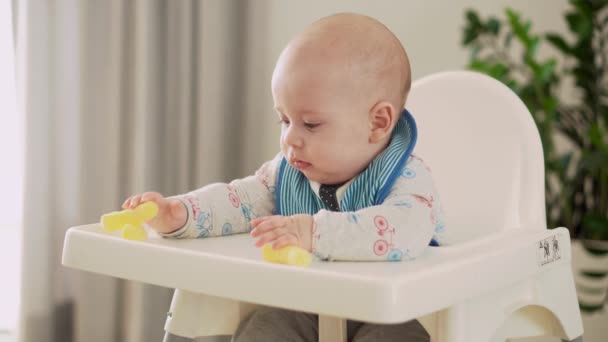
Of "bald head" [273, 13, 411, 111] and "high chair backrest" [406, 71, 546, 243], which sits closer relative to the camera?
"bald head" [273, 13, 411, 111]

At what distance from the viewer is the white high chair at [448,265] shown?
68 cm

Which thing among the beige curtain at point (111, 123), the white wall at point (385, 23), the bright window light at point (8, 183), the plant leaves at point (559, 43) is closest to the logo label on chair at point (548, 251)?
the plant leaves at point (559, 43)

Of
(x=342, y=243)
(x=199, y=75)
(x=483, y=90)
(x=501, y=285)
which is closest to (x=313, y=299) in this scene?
(x=342, y=243)

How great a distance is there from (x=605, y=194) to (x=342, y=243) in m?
1.14

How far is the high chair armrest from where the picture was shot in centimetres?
66

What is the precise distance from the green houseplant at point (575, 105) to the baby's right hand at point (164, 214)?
939 mm

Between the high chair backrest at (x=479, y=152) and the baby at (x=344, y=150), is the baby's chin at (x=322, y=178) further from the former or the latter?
the high chair backrest at (x=479, y=152)

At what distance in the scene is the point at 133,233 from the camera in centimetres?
86

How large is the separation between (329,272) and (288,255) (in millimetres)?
74

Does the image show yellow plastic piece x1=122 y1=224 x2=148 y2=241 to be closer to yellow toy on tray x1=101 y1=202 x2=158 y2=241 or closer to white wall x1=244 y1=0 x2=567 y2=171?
yellow toy on tray x1=101 y1=202 x2=158 y2=241

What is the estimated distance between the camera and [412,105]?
124cm

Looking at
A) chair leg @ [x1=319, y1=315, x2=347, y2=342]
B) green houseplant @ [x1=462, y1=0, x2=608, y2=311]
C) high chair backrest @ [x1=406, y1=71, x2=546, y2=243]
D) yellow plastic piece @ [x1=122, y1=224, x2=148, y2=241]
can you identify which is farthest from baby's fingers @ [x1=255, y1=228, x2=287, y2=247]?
green houseplant @ [x1=462, y1=0, x2=608, y2=311]

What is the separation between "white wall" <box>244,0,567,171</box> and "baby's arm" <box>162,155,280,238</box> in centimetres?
102

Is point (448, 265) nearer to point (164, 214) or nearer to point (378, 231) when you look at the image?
A: point (378, 231)
